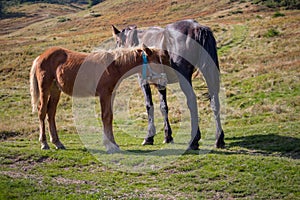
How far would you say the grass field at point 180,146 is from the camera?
7422 millimetres

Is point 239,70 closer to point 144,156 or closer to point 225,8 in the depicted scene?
point 144,156

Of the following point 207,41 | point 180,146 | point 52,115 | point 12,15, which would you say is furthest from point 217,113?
point 12,15

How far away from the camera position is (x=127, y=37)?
11.8 metres

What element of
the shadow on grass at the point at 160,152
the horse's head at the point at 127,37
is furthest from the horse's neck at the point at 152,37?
the shadow on grass at the point at 160,152

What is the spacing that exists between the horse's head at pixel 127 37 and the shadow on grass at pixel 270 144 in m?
4.41

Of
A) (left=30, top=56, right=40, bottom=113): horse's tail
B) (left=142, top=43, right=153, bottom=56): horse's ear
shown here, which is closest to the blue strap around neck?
(left=142, top=43, right=153, bottom=56): horse's ear

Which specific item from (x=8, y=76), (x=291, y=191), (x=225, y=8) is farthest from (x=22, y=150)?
(x=225, y=8)

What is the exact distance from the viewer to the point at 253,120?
14656 mm

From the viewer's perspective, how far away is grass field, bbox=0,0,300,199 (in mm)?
7422

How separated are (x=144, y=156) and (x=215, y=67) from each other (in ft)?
9.90

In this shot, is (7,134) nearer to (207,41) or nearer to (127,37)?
Answer: (127,37)

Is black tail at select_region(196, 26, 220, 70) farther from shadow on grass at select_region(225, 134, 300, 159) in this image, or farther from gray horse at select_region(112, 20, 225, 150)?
shadow on grass at select_region(225, 134, 300, 159)

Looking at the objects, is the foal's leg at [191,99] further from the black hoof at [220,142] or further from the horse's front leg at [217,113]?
the black hoof at [220,142]

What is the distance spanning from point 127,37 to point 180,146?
12.9 feet
